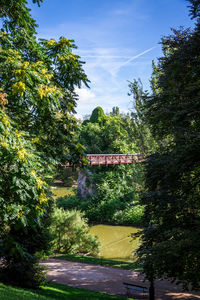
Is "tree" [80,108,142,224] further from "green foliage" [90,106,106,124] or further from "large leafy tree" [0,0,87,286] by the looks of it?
"large leafy tree" [0,0,87,286]

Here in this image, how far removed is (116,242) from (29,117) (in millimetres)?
16395

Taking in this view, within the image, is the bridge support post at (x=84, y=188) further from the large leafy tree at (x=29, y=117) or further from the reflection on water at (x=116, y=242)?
the large leafy tree at (x=29, y=117)

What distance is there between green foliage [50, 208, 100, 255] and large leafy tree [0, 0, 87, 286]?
33.0ft

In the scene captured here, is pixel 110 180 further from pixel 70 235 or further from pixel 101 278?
pixel 101 278

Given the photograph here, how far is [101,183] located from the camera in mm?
28734

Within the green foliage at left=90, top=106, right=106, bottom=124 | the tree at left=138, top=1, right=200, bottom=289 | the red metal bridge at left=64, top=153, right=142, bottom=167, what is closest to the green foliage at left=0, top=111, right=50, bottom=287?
the tree at left=138, top=1, right=200, bottom=289

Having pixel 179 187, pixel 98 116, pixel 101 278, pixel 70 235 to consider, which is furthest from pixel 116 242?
pixel 98 116

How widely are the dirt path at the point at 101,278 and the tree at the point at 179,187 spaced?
12.8ft

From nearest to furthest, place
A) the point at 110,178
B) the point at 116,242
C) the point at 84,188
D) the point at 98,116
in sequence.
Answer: the point at 116,242
the point at 84,188
the point at 110,178
the point at 98,116

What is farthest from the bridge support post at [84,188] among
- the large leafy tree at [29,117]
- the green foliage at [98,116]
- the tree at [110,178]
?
the large leafy tree at [29,117]

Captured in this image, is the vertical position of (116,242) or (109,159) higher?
(109,159)

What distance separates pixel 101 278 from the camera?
12.1 m

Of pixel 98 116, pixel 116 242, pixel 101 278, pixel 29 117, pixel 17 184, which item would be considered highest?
pixel 98 116

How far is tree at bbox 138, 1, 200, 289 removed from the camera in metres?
5.69
